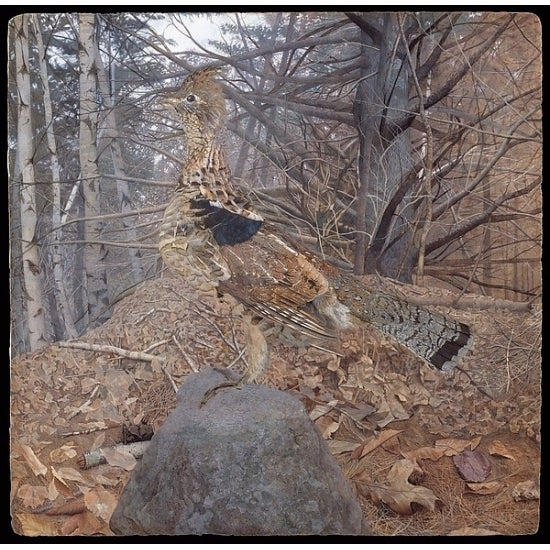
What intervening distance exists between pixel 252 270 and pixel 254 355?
460 millimetres

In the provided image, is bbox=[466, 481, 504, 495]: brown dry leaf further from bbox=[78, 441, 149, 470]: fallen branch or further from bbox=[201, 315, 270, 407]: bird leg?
bbox=[78, 441, 149, 470]: fallen branch

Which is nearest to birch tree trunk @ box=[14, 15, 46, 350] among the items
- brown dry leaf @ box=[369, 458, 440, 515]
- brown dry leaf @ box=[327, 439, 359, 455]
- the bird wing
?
the bird wing

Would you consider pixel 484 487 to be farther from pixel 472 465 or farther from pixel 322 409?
pixel 322 409

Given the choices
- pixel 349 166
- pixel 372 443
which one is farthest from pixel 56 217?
pixel 372 443

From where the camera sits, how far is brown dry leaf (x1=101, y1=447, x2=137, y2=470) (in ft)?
11.6

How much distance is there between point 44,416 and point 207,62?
2.08 m

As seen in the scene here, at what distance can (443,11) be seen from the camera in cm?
351

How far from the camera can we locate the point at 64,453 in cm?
359

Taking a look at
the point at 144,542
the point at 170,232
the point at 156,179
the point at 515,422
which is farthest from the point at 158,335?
the point at 515,422

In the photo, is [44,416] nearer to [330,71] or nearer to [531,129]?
[330,71]

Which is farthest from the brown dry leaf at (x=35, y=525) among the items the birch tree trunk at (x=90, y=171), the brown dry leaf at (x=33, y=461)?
the birch tree trunk at (x=90, y=171)

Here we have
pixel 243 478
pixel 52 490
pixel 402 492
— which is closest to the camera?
pixel 243 478

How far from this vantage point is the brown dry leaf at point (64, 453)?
3584 millimetres

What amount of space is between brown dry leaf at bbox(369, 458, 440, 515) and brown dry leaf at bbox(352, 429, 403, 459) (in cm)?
14
